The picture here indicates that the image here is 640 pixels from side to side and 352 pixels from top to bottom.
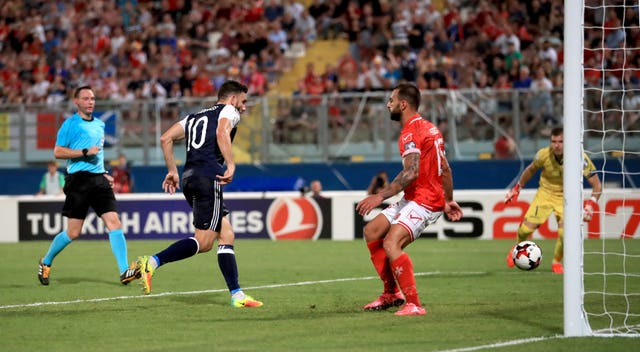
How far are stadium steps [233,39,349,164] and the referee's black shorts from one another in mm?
11529

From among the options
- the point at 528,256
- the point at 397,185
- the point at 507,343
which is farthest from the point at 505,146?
the point at 507,343

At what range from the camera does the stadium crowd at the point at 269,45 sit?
24.5 m

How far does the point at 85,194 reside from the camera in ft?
41.2

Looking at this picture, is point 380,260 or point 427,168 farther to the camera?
point 380,260

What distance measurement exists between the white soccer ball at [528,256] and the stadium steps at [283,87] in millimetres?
12753

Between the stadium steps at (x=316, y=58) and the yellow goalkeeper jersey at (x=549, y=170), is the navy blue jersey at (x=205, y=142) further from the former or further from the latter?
the stadium steps at (x=316, y=58)

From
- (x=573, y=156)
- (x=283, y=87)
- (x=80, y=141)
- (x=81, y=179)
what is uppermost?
(x=283, y=87)

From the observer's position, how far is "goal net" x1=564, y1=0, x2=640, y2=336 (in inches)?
312

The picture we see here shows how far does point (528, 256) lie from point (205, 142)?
4015 millimetres

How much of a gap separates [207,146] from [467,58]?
1576 centimetres

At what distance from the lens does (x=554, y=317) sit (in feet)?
30.3

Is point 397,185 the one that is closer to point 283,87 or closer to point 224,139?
point 224,139

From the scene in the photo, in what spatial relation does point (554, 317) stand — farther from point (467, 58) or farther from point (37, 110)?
point (37, 110)

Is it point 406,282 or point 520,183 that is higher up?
point 520,183
